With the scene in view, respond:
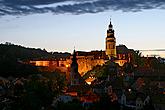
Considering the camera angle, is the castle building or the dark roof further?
the dark roof

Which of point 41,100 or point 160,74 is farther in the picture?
point 160,74

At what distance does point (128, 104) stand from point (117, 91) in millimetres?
6565

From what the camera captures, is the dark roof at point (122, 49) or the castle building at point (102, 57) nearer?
the castle building at point (102, 57)

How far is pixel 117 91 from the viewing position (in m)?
44.3

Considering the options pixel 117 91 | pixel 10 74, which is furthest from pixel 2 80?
pixel 117 91

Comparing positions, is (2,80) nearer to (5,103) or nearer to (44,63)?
(5,103)

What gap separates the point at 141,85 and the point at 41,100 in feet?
44.7

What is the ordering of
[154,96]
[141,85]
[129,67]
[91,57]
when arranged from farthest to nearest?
[91,57] < [129,67] < [141,85] < [154,96]

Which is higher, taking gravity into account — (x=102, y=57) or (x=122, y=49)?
(x=122, y=49)

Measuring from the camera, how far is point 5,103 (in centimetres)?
3969

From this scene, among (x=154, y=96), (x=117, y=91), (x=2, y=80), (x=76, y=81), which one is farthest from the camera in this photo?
(x=2, y=80)

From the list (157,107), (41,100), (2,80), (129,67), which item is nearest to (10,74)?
(2,80)

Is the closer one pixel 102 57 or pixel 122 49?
pixel 102 57

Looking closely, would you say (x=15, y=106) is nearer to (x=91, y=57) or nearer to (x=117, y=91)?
(x=117, y=91)
